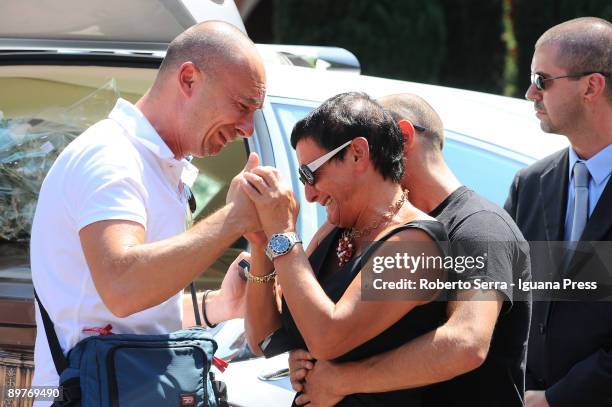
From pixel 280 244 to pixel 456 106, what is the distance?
1434mm

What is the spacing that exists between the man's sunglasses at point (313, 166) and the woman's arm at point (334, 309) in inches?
7.9

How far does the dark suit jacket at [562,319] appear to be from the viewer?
293 cm

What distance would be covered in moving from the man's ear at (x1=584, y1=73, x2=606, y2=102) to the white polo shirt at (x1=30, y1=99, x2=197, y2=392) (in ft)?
5.15

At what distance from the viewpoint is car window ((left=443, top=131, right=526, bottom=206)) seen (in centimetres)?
325

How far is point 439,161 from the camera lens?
2.68 metres

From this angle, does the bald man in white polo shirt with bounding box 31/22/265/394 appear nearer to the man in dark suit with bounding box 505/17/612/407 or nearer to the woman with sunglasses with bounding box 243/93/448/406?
the woman with sunglasses with bounding box 243/93/448/406

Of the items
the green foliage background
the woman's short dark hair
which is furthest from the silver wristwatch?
the green foliage background

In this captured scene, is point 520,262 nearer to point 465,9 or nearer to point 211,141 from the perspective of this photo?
point 211,141

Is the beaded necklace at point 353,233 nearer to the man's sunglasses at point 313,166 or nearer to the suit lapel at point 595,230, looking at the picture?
the man's sunglasses at point 313,166

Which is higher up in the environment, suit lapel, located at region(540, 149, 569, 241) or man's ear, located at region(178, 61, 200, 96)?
man's ear, located at region(178, 61, 200, 96)

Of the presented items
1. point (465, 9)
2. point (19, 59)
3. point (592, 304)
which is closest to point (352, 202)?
point (592, 304)

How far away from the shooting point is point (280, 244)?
2301mm

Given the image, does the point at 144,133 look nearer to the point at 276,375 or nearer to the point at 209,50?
the point at 209,50

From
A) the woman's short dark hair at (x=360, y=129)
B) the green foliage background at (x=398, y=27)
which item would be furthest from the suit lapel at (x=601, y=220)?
→ the green foliage background at (x=398, y=27)
